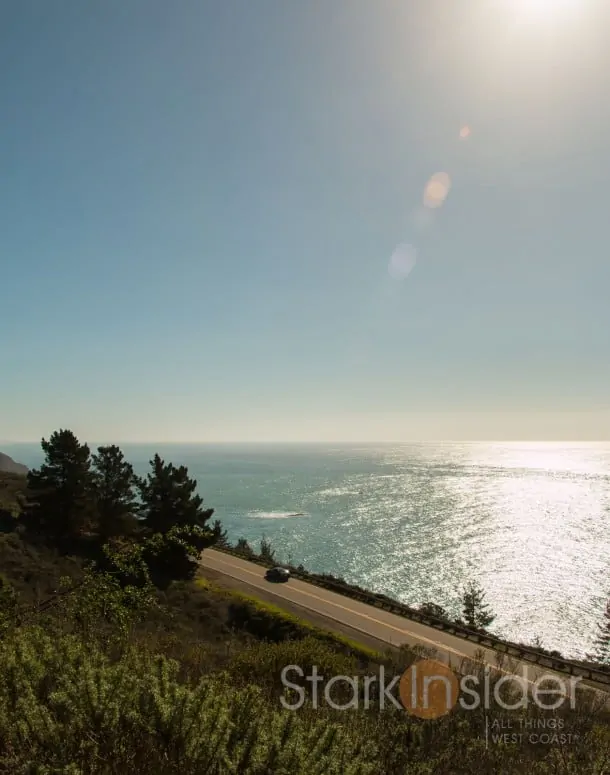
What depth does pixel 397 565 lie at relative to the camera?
78688 millimetres

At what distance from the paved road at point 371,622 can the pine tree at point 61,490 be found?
12.7 meters

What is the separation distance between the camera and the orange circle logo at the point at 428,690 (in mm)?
13617

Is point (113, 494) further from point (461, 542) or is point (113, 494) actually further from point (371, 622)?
point (461, 542)

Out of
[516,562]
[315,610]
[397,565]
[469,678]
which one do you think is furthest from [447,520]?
[469,678]

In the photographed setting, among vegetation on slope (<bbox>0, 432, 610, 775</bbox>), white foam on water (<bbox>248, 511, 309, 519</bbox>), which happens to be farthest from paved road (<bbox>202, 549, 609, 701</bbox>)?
white foam on water (<bbox>248, 511, 309, 519</bbox>)

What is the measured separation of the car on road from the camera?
4047 cm

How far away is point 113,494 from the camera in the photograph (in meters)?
40.3

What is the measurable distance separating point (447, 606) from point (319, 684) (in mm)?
51115

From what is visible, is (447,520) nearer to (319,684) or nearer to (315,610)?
(315,610)

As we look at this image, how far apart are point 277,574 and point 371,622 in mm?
11989

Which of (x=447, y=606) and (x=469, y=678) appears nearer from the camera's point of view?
(x=469, y=678)

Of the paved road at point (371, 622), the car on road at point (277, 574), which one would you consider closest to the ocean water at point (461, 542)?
the car on road at point (277, 574)

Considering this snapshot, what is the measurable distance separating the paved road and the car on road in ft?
1.79

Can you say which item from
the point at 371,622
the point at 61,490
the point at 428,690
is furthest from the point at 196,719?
the point at 61,490
